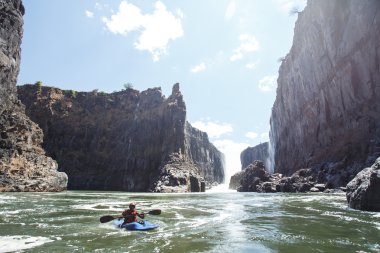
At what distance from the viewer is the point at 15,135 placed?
188ft

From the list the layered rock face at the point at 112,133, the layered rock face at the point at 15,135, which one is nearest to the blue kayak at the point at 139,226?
the layered rock face at the point at 15,135

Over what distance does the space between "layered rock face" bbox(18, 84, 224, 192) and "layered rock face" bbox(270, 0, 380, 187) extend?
32.0 meters

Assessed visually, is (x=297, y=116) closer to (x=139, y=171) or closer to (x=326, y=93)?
(x=326, y=93)

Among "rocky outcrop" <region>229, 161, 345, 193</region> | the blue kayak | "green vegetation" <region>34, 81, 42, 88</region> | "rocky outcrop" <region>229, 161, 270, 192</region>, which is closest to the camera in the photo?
the blue kayak

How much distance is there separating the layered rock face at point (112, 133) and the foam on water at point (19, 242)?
86.3 metres

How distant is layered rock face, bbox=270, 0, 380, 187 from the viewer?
63188mm

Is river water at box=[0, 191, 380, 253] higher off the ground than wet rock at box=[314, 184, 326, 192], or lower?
lower

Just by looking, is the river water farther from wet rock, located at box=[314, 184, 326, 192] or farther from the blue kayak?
wet rock, located at box=[314, 184, 326, 192]

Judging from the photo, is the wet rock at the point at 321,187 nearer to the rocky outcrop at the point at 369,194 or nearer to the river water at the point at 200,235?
the rocky outcrop at the point at 369,194

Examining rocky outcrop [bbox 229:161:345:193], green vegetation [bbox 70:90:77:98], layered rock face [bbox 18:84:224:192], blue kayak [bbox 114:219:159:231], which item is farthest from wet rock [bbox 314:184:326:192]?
green vegetation [bbox 70:90:77:98]

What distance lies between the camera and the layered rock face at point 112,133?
108250 mm

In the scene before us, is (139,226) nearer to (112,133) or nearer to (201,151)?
(112,133)

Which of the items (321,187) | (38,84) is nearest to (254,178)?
(321,187)

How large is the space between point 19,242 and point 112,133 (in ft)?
347
